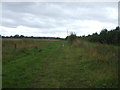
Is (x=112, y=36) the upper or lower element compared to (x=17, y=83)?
upper

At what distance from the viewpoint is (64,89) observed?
6.03m

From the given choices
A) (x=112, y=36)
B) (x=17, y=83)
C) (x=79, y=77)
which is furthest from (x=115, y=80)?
(x=112, y=36)

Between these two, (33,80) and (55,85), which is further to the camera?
(33,80)

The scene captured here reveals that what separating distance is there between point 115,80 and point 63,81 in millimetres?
1938

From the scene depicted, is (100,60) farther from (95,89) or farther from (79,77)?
(95,89)

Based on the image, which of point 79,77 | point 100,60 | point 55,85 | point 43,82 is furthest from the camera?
point 100,60

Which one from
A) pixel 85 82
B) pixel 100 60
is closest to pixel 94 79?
pixel 85 82

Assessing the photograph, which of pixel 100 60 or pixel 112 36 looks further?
pixel 112 36

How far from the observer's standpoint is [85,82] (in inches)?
275

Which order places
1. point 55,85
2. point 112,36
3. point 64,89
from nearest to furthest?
point 64,89, point 55,85, point 112,36

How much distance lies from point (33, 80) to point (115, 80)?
10.2 feet

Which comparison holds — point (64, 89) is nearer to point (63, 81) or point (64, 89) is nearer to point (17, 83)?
point (63, 81)

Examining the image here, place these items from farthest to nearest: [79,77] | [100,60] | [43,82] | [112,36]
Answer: [112,36] → [100,60] → [79,77] → [43,82]

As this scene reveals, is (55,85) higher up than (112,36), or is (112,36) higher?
(112,36)
